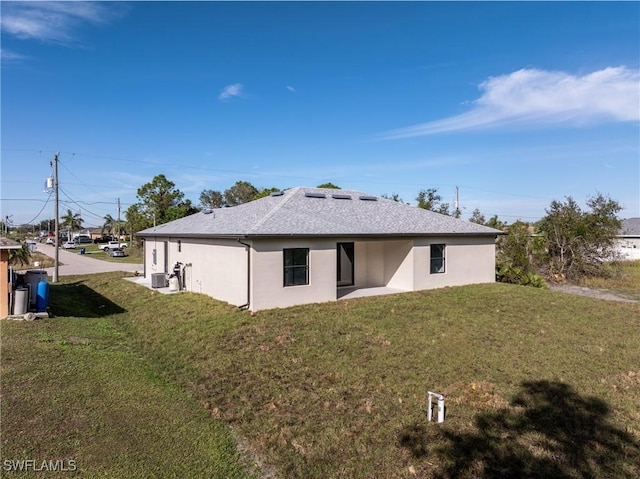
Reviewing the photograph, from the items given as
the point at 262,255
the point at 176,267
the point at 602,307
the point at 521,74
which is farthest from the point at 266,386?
the point at 521,74

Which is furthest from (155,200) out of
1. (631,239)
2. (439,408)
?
(631,239)

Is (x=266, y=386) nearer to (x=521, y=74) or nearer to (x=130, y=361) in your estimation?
(x=130, y=361)

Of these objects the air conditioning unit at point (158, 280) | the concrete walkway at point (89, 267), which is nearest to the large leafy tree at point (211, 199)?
the concrete walkway at point (89, 267)

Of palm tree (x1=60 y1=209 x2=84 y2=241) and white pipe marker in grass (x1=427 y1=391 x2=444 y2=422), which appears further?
palm tree (x1=60 y1=209 x2=84 y2=241)

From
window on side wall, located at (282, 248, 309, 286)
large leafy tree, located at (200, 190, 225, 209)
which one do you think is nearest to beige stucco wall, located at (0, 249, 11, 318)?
window on side wall, located at (282, 248, 309, 286)

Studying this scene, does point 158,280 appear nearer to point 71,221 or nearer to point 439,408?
point 439,408

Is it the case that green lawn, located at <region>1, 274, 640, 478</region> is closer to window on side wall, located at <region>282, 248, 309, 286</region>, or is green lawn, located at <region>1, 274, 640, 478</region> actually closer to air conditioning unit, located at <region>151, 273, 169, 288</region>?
window on side wall, located at <region>282, 248, 309, 286</region>
